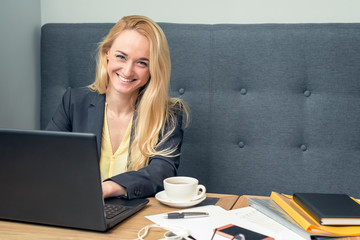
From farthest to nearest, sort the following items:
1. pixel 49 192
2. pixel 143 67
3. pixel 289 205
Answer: pixel 143 67 → pixel 289 205 → pixel 49 192

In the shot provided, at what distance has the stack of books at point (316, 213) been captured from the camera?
823 millimetres

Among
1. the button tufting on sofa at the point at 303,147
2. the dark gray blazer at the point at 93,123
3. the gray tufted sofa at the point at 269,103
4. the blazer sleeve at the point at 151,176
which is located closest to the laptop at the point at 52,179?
the blazer sleeve at the point at 151,176

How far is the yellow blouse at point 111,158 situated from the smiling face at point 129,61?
7.7 inches

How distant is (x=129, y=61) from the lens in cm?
148

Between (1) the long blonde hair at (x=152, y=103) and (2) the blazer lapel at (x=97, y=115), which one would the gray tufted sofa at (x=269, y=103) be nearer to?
(1) the long blonde hair at (x=152, y=103)

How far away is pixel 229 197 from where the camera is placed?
1.12 m

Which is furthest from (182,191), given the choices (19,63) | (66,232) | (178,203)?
(19,63)

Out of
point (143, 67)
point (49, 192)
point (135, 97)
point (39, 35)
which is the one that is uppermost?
point (39, 35)

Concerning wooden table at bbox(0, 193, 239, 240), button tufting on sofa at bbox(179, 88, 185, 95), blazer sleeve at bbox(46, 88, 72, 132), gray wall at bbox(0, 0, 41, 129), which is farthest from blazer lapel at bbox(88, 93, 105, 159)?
wooden table at bbox(0, 193, 239, 240)

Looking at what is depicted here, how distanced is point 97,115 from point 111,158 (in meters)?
0.18

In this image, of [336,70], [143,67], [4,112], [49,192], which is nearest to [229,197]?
[49,192]

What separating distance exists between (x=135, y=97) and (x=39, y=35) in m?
0.71

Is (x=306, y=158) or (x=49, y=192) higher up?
(x=49, y=192)

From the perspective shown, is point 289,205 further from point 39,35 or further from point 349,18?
point 39,35
